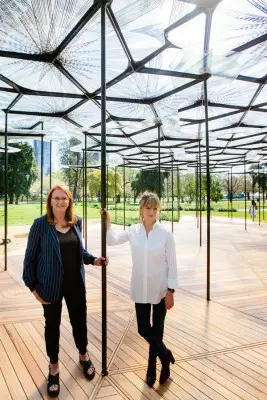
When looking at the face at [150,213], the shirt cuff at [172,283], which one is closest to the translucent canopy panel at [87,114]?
the face at [150,213]

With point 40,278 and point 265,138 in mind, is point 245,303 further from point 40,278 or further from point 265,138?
point 265,138

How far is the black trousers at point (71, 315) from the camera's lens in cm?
314

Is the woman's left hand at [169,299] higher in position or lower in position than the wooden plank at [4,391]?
higher

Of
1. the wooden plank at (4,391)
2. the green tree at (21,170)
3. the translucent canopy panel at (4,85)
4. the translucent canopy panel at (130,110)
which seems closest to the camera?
the wooden plank at (4,391)

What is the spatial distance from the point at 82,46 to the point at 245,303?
15.1 ft

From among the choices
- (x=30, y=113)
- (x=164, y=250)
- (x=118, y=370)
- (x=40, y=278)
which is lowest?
(x=118, y=370)

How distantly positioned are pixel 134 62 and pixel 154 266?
357 cm

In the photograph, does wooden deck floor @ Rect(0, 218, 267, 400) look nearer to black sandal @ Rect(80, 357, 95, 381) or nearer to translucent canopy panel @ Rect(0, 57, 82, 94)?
black sandal @ Rect(80, 357, 95, 381)

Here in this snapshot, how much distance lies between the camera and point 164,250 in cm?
316

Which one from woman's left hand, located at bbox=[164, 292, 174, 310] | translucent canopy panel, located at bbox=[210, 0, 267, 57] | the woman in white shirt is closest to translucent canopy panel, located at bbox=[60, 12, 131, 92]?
translucent canopy panel, located at bbox=[210, 0, 267, 57]

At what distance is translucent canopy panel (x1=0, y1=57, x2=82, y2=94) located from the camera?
542 centimetres

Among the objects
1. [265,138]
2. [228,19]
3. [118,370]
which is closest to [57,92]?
[228,19]

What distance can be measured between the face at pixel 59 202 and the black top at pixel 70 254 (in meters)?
0.21

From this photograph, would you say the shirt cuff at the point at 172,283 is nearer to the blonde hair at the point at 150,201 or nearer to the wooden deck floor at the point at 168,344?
the blonde hair at the point at 150,201
